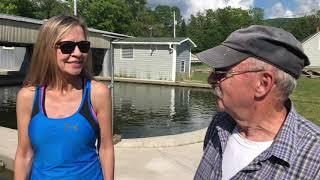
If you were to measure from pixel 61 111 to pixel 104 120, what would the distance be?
0.27 meters

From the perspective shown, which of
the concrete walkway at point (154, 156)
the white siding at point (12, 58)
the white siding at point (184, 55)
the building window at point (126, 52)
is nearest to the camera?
the concrete walkway at point (154, 156)

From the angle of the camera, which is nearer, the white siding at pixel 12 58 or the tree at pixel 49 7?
the white siding at pixel 12 58

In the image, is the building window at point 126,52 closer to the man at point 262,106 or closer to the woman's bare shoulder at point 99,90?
the woman's bare shoulder at point 99,90

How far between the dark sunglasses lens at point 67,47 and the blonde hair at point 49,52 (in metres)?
0.04

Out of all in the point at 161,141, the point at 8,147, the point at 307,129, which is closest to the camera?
the point at 307,129

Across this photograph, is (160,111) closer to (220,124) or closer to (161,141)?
(161,141)

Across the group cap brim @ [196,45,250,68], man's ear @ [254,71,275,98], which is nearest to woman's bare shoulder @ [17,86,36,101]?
cap brim @ [196,45,250,68]

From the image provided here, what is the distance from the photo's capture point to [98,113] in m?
2.72

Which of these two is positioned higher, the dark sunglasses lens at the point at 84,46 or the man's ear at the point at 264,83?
the dark sunglasses lens at the point at 84,46

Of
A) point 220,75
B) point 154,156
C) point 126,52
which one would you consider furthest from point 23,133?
point 126,52

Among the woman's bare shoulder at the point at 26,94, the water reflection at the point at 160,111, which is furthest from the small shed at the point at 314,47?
the woman's bare shoulder at the point at 26,94

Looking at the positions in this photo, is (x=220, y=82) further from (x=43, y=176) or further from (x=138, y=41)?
(x=138, y=41)

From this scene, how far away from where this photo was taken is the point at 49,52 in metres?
2.72

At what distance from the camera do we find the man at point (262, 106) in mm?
1722
